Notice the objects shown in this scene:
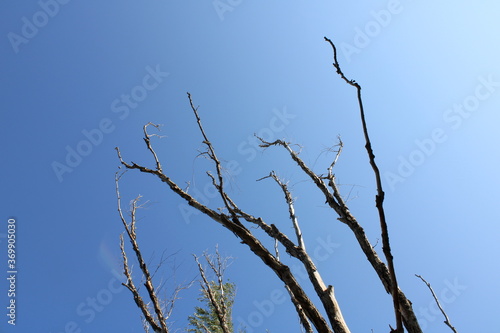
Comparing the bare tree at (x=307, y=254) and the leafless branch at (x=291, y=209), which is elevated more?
the leafless branch at (x=291, y=209)

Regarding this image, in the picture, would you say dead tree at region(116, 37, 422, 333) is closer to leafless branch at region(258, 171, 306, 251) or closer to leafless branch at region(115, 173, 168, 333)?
leafless branch at region(258, 171, 306, 251)

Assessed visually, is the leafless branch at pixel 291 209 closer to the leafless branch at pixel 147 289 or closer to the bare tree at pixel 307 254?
the bare tree at pixel 307 254

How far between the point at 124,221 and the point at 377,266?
17.3 ft

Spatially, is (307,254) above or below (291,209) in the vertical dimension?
below

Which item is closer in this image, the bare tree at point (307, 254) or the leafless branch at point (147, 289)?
the bare tree at point (307, 254)

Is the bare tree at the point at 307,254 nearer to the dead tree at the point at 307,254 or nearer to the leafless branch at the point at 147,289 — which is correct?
the dead tree at the point at 307,254

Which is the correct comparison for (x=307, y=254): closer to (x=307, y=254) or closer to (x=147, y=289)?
(x=307, y=254)

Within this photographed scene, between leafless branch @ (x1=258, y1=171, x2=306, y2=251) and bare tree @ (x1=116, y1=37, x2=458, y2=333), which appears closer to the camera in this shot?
bare tree @ (x1=116, y1=37, x2=458, y2=333)

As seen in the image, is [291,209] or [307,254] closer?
[307,254]

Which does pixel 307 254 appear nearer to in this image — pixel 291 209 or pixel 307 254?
pixel 307 254

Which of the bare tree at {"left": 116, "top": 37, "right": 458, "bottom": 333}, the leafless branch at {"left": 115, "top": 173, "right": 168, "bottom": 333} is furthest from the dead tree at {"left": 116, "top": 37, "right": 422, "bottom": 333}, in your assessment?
the leafless branch at {"left": 115, "top": 173, "right": 168, "bottom": 333}

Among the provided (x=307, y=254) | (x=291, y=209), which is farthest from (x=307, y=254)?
(x=291, y=209)

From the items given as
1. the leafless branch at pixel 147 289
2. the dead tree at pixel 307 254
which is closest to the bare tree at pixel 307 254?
the dead tree at pixel 307 254

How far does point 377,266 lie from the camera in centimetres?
448
